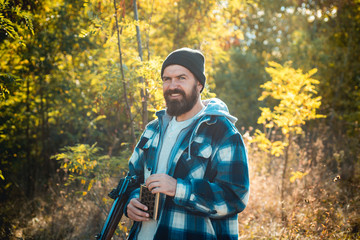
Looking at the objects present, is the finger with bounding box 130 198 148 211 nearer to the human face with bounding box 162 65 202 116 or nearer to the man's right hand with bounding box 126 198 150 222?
the man's right hand with bounding box 126 198 150 222

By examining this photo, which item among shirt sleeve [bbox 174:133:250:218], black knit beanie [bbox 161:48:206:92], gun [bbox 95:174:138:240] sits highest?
black knit beanie [bbox 161:48:206:92]

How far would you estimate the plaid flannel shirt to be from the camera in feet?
5.20

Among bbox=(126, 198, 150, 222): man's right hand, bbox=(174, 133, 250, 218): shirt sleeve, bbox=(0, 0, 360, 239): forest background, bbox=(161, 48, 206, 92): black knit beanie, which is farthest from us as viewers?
bbox=(0, 0, 360, 239): forest background

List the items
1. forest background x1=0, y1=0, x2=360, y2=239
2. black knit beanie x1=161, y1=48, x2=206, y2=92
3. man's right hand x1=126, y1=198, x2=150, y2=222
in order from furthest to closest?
forest background x1=0, y1=0, x2=360, y2=239 → black knit beanie x1=161, y1=48, x2=206, y2=92 → man's right hand x1=126, y1=198, x2=150, y2=222

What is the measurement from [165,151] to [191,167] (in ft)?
0.84

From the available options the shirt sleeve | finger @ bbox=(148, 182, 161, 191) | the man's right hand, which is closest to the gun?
the man's right hand

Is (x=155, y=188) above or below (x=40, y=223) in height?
above

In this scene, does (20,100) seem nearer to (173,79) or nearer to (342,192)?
(173,79)

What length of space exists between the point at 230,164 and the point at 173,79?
0.70 meters

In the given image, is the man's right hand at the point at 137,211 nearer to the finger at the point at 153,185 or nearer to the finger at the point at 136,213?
the finger at the point at 136,213

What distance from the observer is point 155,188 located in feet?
5.25

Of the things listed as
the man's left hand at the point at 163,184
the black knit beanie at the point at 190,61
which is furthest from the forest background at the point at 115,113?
the man's left hand at the point at 163,184

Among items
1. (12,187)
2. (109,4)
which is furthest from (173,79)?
(12,187)

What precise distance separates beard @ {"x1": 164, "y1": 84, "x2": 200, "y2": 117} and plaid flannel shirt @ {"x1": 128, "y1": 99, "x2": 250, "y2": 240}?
15 cm
